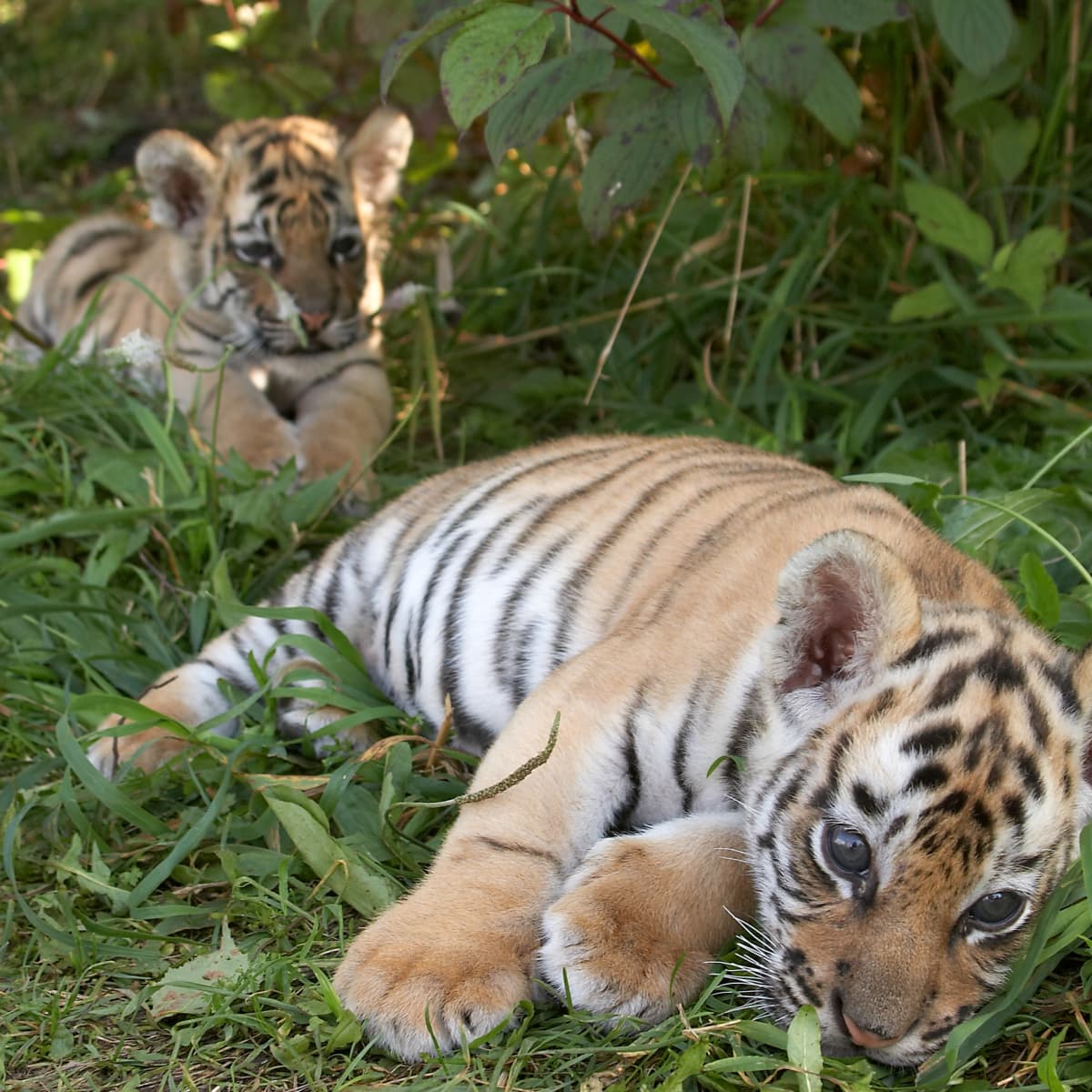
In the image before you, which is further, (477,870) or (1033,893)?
(477,870)

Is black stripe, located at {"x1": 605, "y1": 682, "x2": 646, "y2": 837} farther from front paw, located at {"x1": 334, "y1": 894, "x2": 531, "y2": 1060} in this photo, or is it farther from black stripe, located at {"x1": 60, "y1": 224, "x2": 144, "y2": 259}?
black stripe, located at {"x1": 60, "y1": 224, "x2": 144, "y2": 259}

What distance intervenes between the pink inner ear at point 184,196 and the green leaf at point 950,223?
7.98 ft

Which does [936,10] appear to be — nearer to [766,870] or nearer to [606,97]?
[606,97]

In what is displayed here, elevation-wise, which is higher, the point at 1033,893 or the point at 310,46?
the point at 310,46

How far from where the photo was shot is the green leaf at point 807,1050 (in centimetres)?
189

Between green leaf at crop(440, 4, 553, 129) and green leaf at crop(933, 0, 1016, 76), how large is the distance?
1.21m

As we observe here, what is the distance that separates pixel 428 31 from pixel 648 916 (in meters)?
1.42

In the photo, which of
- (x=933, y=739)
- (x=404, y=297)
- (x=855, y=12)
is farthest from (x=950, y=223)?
(x=933, y=739)

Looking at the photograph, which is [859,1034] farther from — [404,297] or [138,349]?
[404,297]

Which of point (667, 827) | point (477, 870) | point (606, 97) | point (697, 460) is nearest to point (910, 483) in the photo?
point (697, 460)

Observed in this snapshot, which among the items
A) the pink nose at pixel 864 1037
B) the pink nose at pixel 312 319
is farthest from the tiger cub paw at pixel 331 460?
the pink nose at pixel 864 1037

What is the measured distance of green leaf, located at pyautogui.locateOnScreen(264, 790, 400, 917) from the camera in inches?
95.0

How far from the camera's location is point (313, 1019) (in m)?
2.11

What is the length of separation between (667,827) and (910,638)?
509mm
